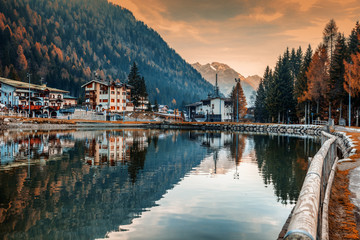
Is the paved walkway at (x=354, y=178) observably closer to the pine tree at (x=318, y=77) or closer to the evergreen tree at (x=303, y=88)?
the pine tree at (x=318, y=77)

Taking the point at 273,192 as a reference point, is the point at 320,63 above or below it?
above

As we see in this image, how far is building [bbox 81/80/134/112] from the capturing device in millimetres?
121312

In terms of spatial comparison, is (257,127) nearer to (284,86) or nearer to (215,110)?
(284,86)

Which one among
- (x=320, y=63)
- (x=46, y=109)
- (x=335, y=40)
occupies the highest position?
(x=335, y=40)

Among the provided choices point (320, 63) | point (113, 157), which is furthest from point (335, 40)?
point (113, 157)

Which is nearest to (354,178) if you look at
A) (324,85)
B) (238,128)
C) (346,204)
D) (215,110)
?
(346,204)

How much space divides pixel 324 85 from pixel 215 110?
55486mm

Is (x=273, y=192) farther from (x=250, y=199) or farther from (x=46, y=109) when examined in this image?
(x=46, y=109)

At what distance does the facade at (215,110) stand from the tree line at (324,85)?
699 inches

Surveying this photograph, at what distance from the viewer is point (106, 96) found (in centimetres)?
12181

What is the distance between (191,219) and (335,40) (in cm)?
7731

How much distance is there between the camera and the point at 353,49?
65250 millimetres

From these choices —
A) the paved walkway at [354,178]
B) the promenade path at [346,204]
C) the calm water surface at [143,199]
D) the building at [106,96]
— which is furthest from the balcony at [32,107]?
the promenade path at [346,204]

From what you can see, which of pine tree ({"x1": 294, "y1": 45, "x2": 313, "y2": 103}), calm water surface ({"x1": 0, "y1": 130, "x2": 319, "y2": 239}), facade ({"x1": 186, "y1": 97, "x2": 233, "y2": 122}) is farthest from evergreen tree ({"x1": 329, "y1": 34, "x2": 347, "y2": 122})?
facade ({"x1": 186, "y1": 97, "x2": 233, "y2": 122})
